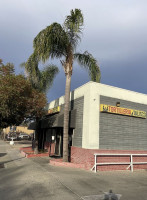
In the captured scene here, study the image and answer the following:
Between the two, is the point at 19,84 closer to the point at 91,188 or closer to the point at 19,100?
the point at 19,100

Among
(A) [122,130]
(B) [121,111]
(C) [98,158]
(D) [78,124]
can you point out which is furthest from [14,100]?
(A) [122,130]

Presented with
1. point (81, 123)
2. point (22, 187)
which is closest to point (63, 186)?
point (22, 187)

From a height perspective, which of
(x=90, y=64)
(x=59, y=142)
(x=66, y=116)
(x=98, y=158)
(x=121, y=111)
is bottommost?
(x=98, y=158)

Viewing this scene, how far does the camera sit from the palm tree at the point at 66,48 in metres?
10.6

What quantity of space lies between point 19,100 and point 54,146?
734 centimetres

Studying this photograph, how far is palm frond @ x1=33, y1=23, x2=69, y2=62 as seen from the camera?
1055 cm

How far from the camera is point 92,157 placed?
1040 centimetres

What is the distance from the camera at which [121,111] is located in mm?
12156

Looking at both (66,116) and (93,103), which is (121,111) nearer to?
(93,103)

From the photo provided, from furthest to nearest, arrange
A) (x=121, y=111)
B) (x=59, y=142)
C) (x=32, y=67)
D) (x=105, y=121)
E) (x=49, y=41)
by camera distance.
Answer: (x=59, y=142) → (x=32, y=67) → (x=121, y=111) → (x=105, y=121) → (x=49, y=41)

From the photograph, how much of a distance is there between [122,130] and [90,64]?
17.1 ft

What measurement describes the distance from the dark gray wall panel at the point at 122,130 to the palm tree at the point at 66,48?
7.63 feet

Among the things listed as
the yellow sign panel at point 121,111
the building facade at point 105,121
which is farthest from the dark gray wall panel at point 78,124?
the yellow sign panel at point 121,111

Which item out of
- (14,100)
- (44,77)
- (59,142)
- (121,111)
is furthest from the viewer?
(44,77)
